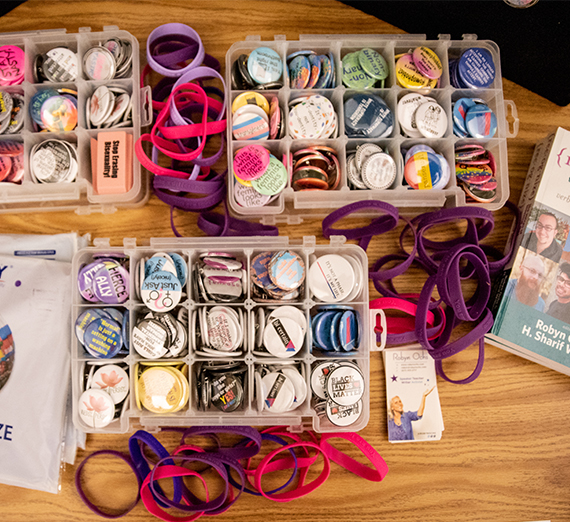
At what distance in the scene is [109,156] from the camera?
171cm

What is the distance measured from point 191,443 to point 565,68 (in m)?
2.05

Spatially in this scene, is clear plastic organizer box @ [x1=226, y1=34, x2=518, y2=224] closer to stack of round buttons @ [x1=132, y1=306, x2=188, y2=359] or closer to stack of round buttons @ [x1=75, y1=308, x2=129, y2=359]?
stack of round buttons @ [x1=132, y1=306, x2=188, y2=359]

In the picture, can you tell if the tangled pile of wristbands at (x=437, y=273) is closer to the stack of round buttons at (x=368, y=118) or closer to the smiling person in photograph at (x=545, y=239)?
the smiling person in photograph at (x=545, y=239)

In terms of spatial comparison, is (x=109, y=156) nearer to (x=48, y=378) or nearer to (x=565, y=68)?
(x=48, y=378)

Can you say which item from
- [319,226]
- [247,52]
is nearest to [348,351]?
[319,226]

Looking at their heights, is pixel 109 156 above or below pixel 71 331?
above

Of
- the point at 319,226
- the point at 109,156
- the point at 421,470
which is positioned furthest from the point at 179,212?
the point at 421,470

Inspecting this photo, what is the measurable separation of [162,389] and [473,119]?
1.52 metres

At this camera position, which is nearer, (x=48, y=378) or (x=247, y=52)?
(x=48, y=378)

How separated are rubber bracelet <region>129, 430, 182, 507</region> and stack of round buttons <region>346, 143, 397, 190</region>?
3.96 ft

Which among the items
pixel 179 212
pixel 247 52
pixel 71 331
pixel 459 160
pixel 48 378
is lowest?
pixel 48 378

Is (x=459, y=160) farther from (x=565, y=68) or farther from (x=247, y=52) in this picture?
(x=247, y=52)

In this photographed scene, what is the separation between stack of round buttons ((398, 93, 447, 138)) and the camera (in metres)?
1.74

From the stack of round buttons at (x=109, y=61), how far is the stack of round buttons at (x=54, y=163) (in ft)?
0.97
